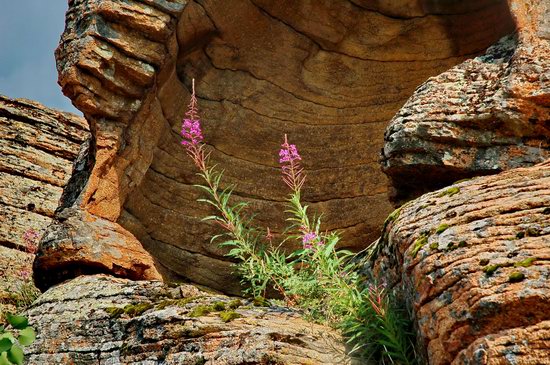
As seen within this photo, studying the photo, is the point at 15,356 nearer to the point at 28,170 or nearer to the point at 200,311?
the point at 200,311

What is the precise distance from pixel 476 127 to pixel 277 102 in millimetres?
4767

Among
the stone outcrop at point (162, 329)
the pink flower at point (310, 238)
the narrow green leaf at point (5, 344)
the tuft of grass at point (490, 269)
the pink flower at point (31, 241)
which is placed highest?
the pink flower at point (310, 238)

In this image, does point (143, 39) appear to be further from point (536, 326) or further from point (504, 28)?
point (536, 326)

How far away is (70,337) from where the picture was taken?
8914 mm

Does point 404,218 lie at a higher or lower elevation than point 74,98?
lower

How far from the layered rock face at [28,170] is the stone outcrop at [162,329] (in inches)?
200

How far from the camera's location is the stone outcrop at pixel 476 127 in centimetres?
874

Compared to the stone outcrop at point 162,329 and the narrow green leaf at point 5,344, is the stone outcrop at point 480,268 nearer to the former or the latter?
the stone outcrop at point 162,329

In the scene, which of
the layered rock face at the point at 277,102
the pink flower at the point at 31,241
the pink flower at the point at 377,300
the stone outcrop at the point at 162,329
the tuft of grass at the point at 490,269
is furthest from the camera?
the pink flower at the point at 31,241

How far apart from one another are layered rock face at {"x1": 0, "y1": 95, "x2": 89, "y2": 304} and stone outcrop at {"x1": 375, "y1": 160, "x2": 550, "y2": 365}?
9236 mm

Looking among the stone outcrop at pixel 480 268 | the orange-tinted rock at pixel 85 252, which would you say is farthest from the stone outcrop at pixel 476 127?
the orange-tinted rock at pixel 85 252

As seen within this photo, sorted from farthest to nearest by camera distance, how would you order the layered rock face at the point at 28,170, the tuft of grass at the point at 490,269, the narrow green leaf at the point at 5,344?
1. the layered rock face at the point at 28,170
2. the tuft of grass at the point at 490,269
3. the narrow green leaf at the point at 5,344

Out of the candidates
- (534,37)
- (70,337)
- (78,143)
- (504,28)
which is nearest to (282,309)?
(70,337)

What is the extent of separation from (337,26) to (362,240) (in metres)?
3.42
